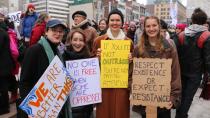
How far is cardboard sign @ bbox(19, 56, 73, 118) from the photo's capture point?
3344mm

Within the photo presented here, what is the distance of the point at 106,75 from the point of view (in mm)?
4211

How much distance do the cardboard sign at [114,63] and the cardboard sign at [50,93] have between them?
0.57 meters

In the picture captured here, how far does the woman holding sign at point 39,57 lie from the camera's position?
345cm

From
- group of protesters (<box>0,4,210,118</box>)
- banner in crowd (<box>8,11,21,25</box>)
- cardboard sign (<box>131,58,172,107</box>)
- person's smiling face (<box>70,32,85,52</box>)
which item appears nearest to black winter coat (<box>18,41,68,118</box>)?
→ group of protesters (<box>0,4,210,118</box>)

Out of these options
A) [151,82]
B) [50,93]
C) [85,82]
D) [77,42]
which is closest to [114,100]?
[85,82]

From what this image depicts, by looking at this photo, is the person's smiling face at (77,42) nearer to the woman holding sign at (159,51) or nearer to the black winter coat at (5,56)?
the woman holding sign at (159,51)

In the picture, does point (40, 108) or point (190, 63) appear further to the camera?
point (190, 63)

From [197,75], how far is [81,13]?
2434mm

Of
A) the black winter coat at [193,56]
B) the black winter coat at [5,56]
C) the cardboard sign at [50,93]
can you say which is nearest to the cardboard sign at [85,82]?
the cardboard sign at [50,93]

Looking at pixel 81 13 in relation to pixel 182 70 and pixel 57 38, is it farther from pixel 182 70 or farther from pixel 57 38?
pixel 57 38

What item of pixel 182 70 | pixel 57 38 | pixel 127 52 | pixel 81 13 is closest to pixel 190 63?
pixel 182 70

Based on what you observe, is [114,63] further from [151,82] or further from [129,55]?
[151,82]

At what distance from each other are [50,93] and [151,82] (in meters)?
1.14

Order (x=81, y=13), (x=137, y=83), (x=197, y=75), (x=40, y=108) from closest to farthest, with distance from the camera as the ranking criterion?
(x=40, y=108) < (x=137, y=83) < (x=197, y=75) < (x=81, y=13)
